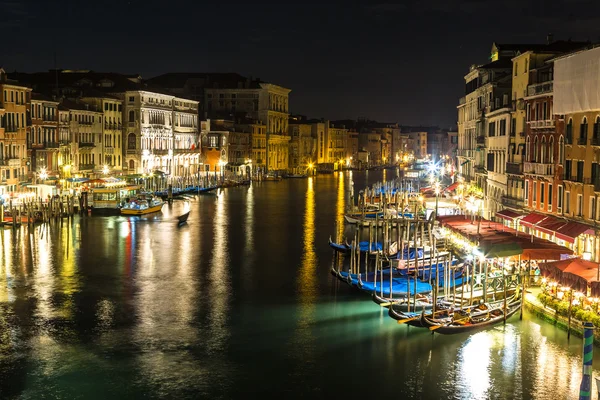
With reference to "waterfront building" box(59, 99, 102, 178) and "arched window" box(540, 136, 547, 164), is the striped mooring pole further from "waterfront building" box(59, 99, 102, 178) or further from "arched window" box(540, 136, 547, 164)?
"waterfront building" box(59, 99, 102, 178)

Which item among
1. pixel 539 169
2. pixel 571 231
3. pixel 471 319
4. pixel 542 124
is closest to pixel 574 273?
pixel 471 319

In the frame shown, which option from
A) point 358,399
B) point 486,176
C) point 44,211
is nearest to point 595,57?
point 358,399

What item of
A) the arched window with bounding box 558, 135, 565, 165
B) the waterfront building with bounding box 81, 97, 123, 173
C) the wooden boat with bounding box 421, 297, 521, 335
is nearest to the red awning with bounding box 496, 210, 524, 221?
the arched window with bounding box 558, 135, 565, 165

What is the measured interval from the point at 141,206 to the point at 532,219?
914 inches

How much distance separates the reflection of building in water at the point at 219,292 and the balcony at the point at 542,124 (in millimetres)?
10298

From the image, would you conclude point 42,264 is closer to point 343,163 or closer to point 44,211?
point 44,211

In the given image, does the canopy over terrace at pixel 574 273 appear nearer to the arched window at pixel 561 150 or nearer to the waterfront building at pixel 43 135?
the arched window at pixel 561 150

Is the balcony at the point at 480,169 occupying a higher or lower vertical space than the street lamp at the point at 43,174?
higher

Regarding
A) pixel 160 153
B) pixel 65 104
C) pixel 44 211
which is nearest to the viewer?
pixel 44 211

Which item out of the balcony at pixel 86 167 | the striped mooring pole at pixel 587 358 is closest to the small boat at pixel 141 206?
the balcony at pixel 86 167

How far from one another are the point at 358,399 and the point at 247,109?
7289 cm

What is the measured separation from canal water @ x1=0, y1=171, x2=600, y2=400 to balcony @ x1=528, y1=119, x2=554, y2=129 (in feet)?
25.3

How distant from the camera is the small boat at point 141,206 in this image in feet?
135

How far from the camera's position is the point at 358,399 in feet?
47.2
